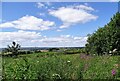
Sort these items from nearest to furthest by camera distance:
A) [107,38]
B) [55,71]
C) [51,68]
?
[55,71] → [51,68] → [107,38]

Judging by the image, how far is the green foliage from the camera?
36.8 ft

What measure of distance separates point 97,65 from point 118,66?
59cm

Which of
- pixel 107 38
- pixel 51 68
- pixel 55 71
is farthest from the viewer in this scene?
pixel 107 38

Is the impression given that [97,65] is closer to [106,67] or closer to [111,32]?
[106,67]

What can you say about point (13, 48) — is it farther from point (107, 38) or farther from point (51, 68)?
point (107, 38)

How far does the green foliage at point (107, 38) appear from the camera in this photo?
11214mm

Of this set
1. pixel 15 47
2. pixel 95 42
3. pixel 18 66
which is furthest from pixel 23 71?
pixel 95 42

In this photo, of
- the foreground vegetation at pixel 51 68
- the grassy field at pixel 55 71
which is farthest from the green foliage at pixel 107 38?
the grassy field at pixel 55 71

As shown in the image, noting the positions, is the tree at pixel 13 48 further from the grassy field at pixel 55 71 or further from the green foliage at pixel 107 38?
the green foliage at pixel 107 38

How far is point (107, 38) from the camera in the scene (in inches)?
466

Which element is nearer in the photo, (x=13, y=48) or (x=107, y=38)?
(x=13, y=48)

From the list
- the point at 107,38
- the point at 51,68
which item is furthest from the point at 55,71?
the point at 107,38

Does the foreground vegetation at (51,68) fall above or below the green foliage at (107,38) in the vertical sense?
below

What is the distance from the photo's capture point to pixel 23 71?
15.4 ft
